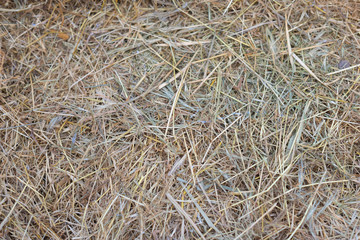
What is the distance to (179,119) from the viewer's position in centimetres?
144

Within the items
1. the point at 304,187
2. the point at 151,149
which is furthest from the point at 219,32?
the point at 304,187

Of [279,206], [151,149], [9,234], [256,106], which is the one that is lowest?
[9,234]

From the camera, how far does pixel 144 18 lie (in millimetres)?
1524

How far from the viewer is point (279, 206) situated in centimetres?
139

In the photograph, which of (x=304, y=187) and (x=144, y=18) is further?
(x=144, y=18)

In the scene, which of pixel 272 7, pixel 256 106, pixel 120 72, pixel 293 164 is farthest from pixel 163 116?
pixel 272 7

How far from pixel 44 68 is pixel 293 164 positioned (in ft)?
4.25

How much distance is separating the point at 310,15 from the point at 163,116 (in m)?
0.91

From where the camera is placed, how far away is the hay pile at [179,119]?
4.45ft

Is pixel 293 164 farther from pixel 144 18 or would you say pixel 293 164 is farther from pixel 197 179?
pixel 144 18

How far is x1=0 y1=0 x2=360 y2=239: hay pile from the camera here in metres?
1.36

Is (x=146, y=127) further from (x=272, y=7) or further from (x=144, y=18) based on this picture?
(x=272, y=7)

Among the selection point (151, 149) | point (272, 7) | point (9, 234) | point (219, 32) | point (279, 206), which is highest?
point (272, 7)

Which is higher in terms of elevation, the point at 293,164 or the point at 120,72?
the point at 120,72
